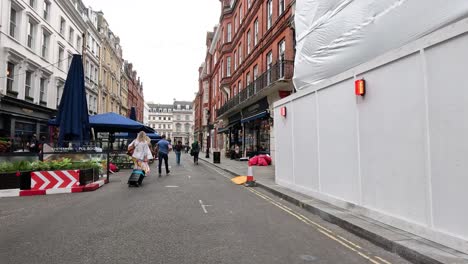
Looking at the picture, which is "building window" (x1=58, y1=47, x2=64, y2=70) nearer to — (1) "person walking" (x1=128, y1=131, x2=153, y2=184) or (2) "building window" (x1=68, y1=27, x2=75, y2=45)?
(2) "building window" (x1=68, y1=27, x2=75, y2=45)

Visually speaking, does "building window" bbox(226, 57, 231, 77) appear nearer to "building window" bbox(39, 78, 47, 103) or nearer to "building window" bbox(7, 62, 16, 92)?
"building window" bbox(39, 78, 47, 103)

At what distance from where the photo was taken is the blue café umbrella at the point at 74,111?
11.6 meters

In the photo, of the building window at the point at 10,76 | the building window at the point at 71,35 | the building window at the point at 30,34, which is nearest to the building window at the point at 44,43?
the building window at the point at 30,34

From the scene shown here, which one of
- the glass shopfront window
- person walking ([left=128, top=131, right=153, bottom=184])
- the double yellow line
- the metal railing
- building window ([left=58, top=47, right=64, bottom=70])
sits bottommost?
the double yellow line

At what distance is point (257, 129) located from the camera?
22891 millimetres

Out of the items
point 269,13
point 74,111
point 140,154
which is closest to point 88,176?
point 140,154

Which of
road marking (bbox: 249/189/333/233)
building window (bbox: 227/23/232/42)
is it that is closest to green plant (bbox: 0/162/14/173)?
road marking (bbox: 249/189/333/233)

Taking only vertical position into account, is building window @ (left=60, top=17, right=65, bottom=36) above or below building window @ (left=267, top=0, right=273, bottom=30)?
above

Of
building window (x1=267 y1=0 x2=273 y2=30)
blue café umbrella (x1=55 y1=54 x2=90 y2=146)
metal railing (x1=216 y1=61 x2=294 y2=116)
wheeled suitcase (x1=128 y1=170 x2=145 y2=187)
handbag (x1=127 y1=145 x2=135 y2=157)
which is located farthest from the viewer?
building window (x1=267 y1=0 x2=273 y2=30)

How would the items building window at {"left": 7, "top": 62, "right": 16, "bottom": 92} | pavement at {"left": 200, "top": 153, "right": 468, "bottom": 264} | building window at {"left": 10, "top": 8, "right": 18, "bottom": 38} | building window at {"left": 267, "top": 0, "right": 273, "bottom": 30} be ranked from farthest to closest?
building window at {"left": 267, "top": 0, "right": 273, "bottom": 30}, building window at {"left": 10, "top": 8, "right": 18, "bottom": 38}, building window at {"left": 7, "top": 62, "right": 16, "bottom": 92}, pavement at {"left": 200, "top": 153, "right": 468, "bottom": 264}

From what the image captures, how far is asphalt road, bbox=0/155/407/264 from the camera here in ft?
12.8

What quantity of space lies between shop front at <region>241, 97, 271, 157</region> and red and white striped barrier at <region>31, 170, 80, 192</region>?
12.0 metres

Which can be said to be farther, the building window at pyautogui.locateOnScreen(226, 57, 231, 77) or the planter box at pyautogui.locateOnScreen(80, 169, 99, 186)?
the building window at pyautogui.locateOnScreen(226, 57, 231, 77)

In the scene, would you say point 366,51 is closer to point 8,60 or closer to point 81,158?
point 81,158
